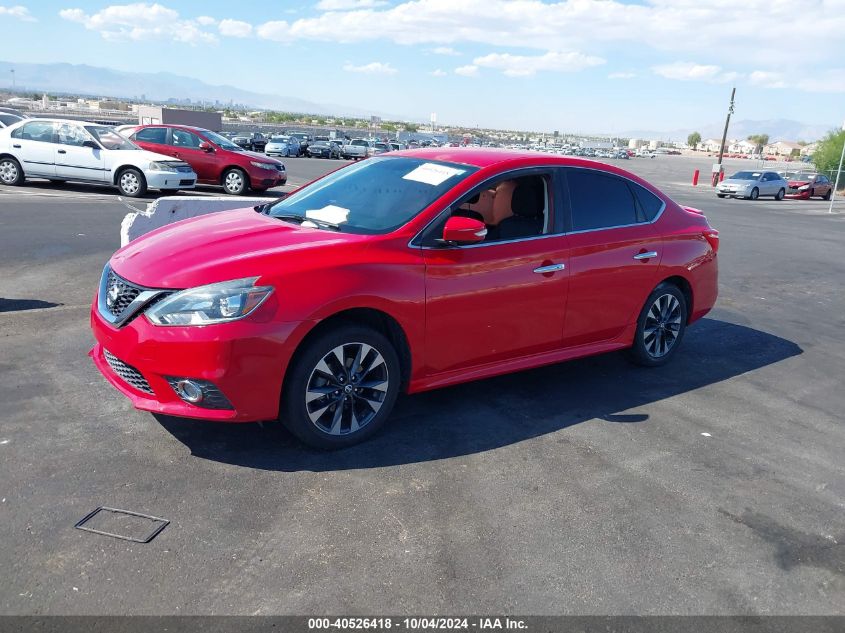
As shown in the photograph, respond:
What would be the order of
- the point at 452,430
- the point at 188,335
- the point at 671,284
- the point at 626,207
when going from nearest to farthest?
the point at 188,335 < the point at 452,430 < the point at 626,207 < the point at 671,284

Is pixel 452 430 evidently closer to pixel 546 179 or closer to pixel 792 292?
pixel 546 179

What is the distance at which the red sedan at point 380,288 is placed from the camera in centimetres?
385

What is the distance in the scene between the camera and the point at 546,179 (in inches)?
205

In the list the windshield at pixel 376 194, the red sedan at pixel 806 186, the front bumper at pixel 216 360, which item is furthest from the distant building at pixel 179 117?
the front bumper at pixel 216 360

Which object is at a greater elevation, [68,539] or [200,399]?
[200,399]

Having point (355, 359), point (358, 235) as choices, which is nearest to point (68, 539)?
point (355, 359)

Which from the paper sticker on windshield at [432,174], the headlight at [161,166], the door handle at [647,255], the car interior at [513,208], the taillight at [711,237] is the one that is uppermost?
the paper sticker on windshield at [432,174]

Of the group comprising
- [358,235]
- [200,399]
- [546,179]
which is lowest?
[200,399]

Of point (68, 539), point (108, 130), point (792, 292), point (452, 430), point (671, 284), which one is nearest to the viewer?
point (68, 539)

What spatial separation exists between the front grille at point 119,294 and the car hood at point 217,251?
0.04 meters

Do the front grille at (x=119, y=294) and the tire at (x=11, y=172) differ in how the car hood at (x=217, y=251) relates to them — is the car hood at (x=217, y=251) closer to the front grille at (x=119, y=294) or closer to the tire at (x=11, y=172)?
the front grille at (x=119, y=294)

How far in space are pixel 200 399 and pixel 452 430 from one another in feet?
5.33

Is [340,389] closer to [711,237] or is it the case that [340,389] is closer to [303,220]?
[303,220]

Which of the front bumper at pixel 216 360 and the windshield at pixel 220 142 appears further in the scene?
the windshield at pixel 220 142
